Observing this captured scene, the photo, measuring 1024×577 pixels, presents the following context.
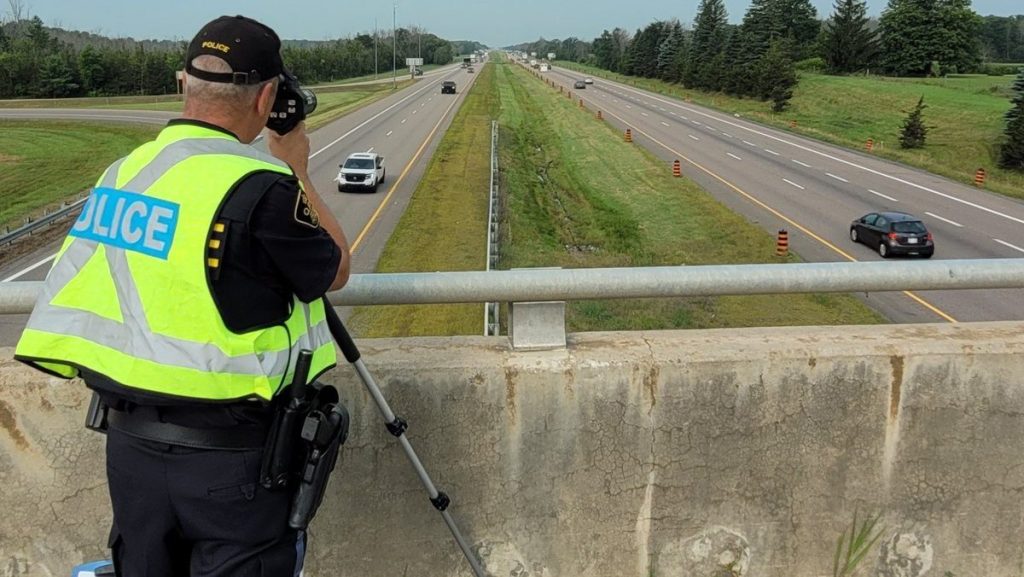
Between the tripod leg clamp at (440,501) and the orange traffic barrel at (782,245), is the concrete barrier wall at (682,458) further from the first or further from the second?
the orange traffic barrel at (782,245)

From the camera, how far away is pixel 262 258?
7.07 ft

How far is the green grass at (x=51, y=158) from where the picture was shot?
33.5 meters

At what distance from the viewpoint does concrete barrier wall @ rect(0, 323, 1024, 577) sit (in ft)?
10.8

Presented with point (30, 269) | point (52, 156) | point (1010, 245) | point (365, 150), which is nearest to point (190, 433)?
point (30, 269)

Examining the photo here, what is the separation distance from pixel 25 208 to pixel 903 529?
115 ft

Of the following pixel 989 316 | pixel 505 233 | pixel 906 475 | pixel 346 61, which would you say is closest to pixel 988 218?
pixel 989 316

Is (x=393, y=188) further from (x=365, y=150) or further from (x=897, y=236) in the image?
(x=897, y=236)

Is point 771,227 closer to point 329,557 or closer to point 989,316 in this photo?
point 989,316

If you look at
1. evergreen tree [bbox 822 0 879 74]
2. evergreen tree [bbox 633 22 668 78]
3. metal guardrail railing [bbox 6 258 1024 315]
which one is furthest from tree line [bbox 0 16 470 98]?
metal guardrail railing [bbox 6 258 1024 315]

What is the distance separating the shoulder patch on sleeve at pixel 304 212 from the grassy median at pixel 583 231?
499 inches

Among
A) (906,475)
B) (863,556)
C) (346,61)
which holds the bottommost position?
(863,556)

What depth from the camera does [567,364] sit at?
3.35 m

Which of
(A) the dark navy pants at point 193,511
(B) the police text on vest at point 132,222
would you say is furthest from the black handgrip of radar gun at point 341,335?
(B) the police text on vest at point 132,222

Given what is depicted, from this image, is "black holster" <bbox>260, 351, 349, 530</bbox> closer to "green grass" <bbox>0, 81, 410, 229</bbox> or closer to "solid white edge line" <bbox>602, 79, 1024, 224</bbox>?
"green grass" <bbox>0, 81, 410, 229</bbox>
